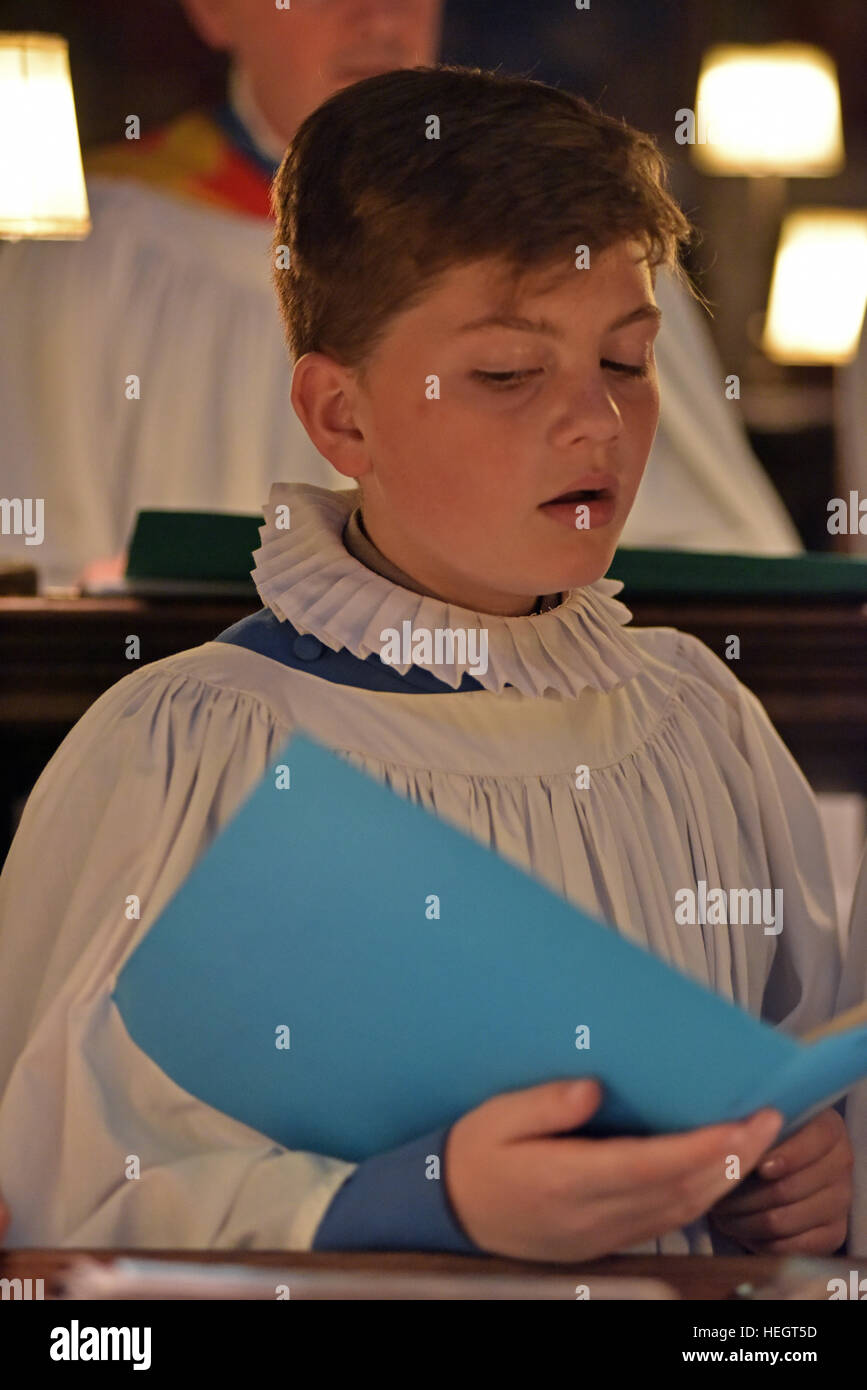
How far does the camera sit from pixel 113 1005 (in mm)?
621

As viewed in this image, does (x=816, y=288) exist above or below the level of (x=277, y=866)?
above

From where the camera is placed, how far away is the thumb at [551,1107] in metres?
0.55

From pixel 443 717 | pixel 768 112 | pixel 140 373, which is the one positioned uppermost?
pixel 768 112

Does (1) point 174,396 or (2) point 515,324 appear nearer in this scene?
(2) point 515,324

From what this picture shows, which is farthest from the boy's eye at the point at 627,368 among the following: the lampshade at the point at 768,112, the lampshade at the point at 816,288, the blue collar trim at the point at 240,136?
the lampshade at the point at 816,288

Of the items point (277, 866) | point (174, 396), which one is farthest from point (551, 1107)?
point (174, 396)

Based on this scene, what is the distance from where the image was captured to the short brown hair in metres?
0.63

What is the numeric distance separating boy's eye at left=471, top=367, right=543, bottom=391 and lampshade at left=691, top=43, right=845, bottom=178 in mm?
1656

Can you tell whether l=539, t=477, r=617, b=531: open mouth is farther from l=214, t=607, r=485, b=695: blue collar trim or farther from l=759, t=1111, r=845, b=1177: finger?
l=759, t=1111, r=845, b=1177: finger

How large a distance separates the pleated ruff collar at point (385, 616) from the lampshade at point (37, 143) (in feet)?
2.14

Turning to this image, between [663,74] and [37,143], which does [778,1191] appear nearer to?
[37,143]

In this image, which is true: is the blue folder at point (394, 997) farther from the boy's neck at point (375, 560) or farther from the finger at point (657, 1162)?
the boy's neck at point (375, 560)
